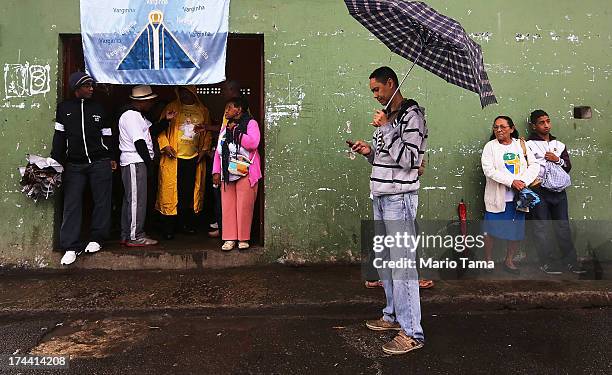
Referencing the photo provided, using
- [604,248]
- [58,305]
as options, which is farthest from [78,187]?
[604,248]

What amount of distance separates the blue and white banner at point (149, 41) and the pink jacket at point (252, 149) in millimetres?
692

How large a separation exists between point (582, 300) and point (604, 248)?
1544 mm

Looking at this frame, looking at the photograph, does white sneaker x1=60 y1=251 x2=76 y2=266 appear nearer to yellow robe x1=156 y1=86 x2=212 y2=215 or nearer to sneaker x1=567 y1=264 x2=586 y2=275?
yellow robe x1=156 y1=86 x2=212 y2=215

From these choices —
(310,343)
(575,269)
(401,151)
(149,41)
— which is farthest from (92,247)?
(575,269)

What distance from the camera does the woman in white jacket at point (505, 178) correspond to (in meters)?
5.16

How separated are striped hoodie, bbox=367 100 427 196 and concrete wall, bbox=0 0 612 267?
190 cm

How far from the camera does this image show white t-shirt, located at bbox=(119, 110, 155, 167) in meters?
5.46

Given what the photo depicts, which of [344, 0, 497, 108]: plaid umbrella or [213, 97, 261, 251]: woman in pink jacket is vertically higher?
[344, 0, 497, 108]: plaid umbrella

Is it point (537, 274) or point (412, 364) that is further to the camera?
point (537, 274)

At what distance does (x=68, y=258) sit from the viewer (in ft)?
17.1

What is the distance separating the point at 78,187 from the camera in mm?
5227

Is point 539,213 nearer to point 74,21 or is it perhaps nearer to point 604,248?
point 604,248

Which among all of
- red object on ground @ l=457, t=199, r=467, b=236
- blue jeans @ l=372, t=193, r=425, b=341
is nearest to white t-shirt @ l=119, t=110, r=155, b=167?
blue jeans @ l=372, t=193, r=425, b=341

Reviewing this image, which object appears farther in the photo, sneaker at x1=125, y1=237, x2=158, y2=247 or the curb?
sneaker at x1=125, y1=237, x2=158, y2=247
